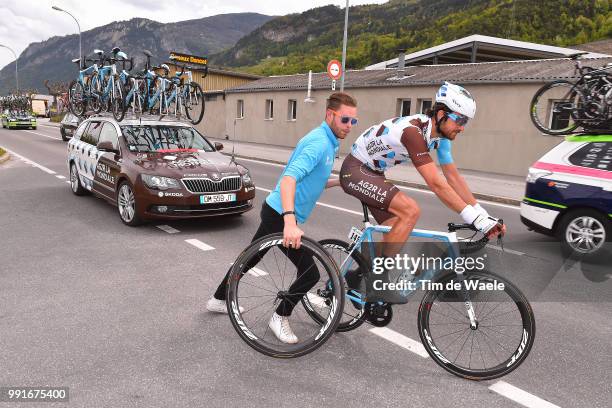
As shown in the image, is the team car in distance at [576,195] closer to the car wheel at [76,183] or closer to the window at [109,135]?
the window at [109,135]

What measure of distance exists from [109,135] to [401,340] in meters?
6.59

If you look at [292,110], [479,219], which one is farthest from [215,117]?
[479,219]

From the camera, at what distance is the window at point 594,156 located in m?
5.91

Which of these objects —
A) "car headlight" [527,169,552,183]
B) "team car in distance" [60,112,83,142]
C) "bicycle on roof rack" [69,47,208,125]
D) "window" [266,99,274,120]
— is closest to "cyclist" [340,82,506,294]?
"car headlight" [527,169,552,183]

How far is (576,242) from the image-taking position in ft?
20.2

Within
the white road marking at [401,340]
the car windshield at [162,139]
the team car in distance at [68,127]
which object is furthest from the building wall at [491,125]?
the team car in distance at [68,127]

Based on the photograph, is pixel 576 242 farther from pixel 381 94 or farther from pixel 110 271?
pixel 381 94

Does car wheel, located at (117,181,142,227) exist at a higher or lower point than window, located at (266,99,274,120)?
lower

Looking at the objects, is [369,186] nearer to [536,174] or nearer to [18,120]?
[536,174]

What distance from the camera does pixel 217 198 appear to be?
23.0ft

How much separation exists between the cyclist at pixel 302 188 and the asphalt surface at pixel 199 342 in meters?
0.44

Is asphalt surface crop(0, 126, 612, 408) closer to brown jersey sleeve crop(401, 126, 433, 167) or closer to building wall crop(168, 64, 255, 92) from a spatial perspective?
brown jersey sleeve crop(401, 126, 433, 167)

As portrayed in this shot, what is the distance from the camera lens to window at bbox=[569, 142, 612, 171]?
591 centimetres

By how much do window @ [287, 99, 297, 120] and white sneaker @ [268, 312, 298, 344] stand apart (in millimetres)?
26097
